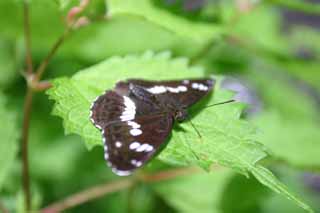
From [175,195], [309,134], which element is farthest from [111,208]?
[309,134]

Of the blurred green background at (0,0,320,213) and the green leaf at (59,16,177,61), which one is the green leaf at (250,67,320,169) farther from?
the green leaf at (59,16,177,61)

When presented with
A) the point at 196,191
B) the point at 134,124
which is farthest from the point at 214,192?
the point at 134,124

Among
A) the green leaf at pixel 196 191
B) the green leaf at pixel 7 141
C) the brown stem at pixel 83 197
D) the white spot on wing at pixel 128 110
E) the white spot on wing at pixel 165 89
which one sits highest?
the white spot on wing at pixel 128 110

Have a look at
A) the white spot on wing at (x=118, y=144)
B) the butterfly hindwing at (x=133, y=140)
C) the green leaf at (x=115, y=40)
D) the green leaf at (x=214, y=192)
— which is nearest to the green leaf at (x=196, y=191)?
the green leaf at (x=214, y=192)

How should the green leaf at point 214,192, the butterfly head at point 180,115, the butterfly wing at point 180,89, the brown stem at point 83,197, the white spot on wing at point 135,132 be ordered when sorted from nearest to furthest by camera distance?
1. the white spot on wing at point 135,132
2. the butterfly head at point 180,115
3. the butterfly wing at point 180,89
4. the brown stem at point 83,197
5. the green leaf at point 214,192

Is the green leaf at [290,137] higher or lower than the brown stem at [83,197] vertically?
higher

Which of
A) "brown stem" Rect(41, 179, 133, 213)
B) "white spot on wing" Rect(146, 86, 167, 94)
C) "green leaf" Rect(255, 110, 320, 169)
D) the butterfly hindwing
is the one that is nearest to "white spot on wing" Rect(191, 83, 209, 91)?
"white spot on wing" Rect(146, 86, 167, 94)

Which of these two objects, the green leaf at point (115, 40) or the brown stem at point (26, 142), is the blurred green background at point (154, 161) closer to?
the green leaf at point (115, 40)
